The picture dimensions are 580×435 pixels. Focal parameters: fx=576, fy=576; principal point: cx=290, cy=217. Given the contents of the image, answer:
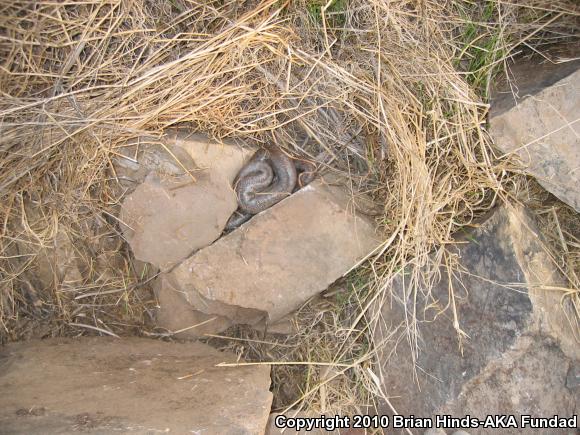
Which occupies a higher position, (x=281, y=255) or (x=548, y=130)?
(x=548, y=130)

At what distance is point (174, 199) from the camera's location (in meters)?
3.56

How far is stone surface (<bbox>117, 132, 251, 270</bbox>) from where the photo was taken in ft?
11.7

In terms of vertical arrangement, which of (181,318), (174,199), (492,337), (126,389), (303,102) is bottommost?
(492,337)

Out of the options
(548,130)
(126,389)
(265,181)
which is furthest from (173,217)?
(548,130)

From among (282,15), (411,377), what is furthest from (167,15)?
(411,377)

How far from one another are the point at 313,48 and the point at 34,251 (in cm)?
222

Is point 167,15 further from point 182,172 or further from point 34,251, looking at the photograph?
point 34,251

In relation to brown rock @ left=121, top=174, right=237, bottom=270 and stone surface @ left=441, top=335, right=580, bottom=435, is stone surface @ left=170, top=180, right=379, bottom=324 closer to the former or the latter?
brown rock @ left=121, top=174, right=237, bottom=270

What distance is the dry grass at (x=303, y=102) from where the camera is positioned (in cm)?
345

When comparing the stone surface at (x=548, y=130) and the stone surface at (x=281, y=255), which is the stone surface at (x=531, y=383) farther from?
the stone surface at (x=281, y=255)

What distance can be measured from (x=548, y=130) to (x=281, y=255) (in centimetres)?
174

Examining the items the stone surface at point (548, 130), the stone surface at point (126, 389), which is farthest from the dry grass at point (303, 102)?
the stone surface at point (126, 389)

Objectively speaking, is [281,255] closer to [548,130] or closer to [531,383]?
[531,383]

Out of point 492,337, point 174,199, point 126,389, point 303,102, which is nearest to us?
point 126,389
